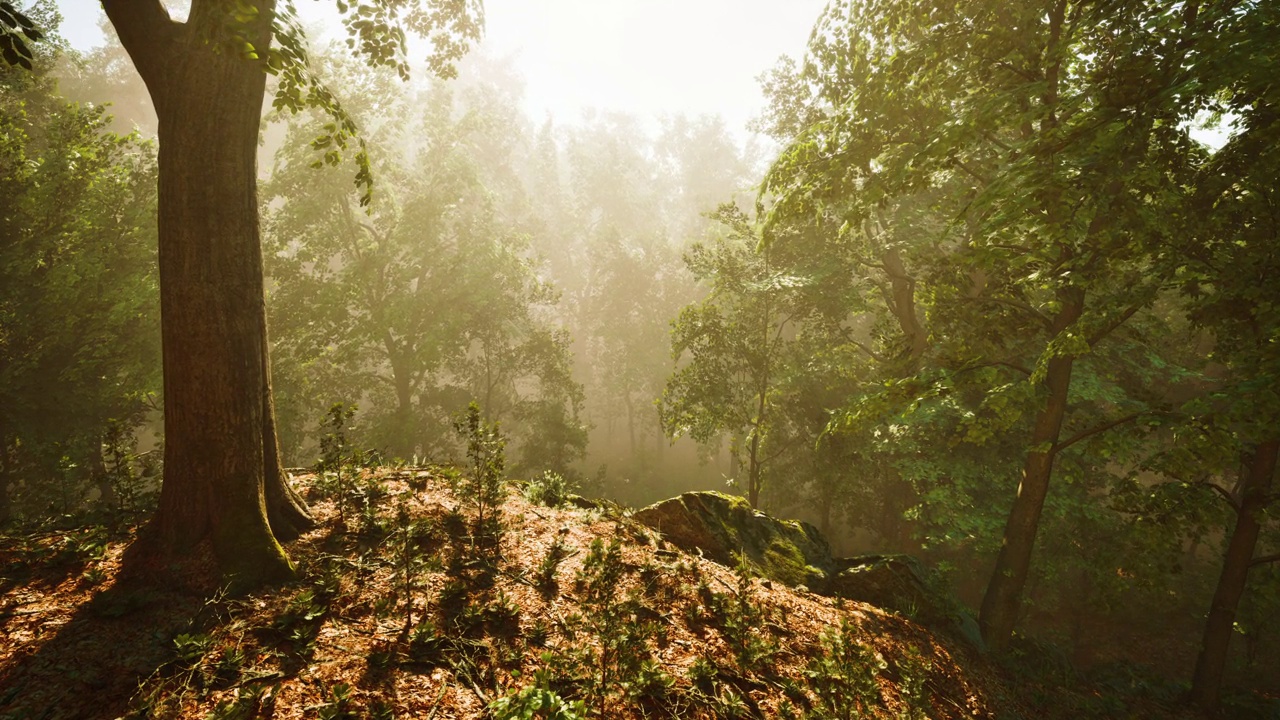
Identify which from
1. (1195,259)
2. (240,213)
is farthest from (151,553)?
(1195,259)

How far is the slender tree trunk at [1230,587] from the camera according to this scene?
7230mm

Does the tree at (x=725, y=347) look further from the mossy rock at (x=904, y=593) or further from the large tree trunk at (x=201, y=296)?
the large tree trunk at (x=201, y=296)

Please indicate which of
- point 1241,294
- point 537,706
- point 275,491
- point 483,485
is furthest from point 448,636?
point 1241,294

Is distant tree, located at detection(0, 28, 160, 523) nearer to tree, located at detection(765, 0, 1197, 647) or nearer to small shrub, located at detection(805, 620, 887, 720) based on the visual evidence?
small shrub, located at detection(805, 620, 887, 720)

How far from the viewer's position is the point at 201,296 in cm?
457

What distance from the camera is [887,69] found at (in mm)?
7535

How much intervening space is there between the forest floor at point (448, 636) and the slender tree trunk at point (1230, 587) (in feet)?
8.82

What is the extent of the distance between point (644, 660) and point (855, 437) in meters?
14.3

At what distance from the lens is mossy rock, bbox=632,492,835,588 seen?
291 inches

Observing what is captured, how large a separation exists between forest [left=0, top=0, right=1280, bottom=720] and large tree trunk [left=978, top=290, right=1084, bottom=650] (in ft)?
0.19

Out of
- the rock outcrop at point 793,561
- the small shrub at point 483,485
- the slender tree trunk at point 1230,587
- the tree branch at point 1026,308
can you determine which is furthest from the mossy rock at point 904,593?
the small shrub at point 483,485

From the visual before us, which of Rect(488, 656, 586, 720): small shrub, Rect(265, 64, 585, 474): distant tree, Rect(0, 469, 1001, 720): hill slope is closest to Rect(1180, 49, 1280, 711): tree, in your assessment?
Rect(0, 469, 1001, 720): hill slope

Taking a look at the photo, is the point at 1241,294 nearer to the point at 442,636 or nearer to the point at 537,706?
the point at 537,706

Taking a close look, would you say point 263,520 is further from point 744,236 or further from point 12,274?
point 12,274
